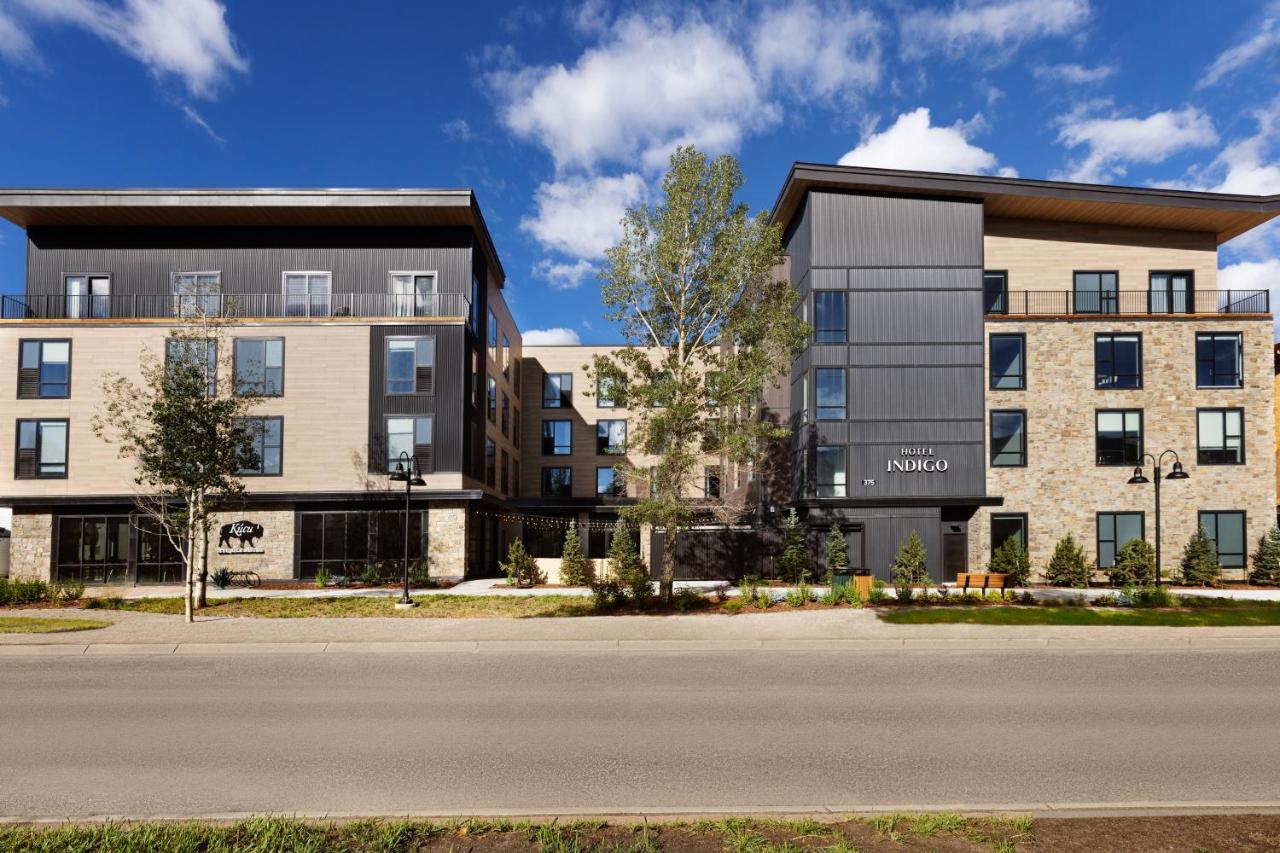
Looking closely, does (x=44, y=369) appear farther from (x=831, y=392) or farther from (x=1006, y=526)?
(x=1006, y=526)

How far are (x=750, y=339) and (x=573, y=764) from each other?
14.7 meters

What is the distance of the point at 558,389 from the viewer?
158 ft

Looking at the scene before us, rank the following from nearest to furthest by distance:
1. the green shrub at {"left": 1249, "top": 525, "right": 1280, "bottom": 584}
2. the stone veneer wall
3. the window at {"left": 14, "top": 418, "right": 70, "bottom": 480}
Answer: the green shrub at {"left": 1249, "top": 525, "right": 1280, "bottom": 584} → the window at {"left": 14, "top": 418, "right": 70, "bottom": 480} → the stone veneer wall

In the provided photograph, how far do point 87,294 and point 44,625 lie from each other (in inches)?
758

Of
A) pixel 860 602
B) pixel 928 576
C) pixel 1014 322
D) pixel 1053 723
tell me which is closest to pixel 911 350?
pixel 1014 322

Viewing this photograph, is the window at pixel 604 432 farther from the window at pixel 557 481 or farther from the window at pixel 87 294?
the window at pixel 87 294

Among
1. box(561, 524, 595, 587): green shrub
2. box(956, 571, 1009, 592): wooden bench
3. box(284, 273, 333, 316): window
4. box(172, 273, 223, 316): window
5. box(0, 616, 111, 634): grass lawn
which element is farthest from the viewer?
box(284, 273, 333, 316): window

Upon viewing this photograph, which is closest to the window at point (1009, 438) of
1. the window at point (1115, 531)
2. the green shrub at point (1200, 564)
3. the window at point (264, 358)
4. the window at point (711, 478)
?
the window at point (1115, 531)

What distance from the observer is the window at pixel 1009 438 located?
→ 2920 centimetres

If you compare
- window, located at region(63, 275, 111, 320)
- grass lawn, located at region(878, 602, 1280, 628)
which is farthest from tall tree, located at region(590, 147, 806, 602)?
window, located at region(63, 275, 111, 320)

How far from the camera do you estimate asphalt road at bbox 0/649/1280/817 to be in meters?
6.45

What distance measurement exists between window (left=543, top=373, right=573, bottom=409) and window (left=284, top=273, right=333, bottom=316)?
19.0 meters

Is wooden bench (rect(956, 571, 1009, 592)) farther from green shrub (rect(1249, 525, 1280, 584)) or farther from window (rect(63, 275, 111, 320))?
window (rect(63, 275, 111, 320))

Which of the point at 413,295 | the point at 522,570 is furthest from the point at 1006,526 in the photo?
the point at 413,295
